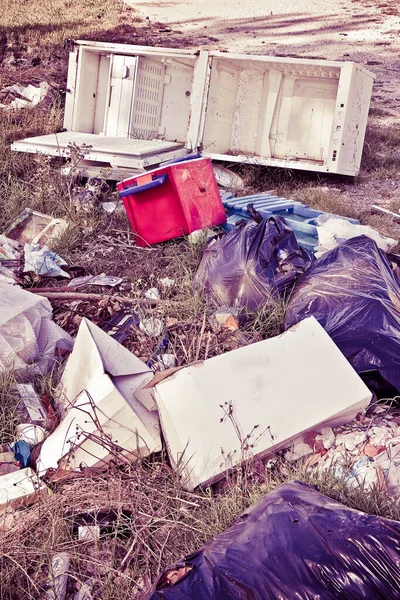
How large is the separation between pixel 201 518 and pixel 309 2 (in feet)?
39.0

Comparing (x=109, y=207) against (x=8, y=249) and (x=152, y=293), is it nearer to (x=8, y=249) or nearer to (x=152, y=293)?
(x=8, y=249)

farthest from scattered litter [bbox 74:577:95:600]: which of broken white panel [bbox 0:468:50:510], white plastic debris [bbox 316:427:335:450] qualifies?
white plastic debris [bbox 316:427:335:450]

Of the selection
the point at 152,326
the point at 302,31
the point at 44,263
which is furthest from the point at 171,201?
the point at 302,31

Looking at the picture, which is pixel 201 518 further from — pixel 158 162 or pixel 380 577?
pixel 158 162

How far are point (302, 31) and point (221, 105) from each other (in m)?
5.34

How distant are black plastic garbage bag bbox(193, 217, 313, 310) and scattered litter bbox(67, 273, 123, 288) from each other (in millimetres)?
522

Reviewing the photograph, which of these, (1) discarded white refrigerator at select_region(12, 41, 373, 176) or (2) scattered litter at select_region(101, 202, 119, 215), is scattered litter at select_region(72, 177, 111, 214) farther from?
(1) discarded white refrigerator at select_region(12, 41, 373, 176)

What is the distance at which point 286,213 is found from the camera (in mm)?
4879

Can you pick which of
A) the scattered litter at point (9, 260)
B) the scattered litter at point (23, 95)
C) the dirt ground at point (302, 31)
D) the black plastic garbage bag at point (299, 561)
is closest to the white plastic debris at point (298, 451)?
the black plastic garbage bag at point (299, 561)

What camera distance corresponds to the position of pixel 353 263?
329cm

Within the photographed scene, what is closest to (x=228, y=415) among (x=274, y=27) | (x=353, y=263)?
(x=353, y=263)

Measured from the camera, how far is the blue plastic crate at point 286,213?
14.6ft

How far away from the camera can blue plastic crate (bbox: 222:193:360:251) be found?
14.6ft

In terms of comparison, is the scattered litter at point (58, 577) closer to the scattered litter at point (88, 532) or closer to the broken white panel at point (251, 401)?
the scattered litter at point (88, 532)
